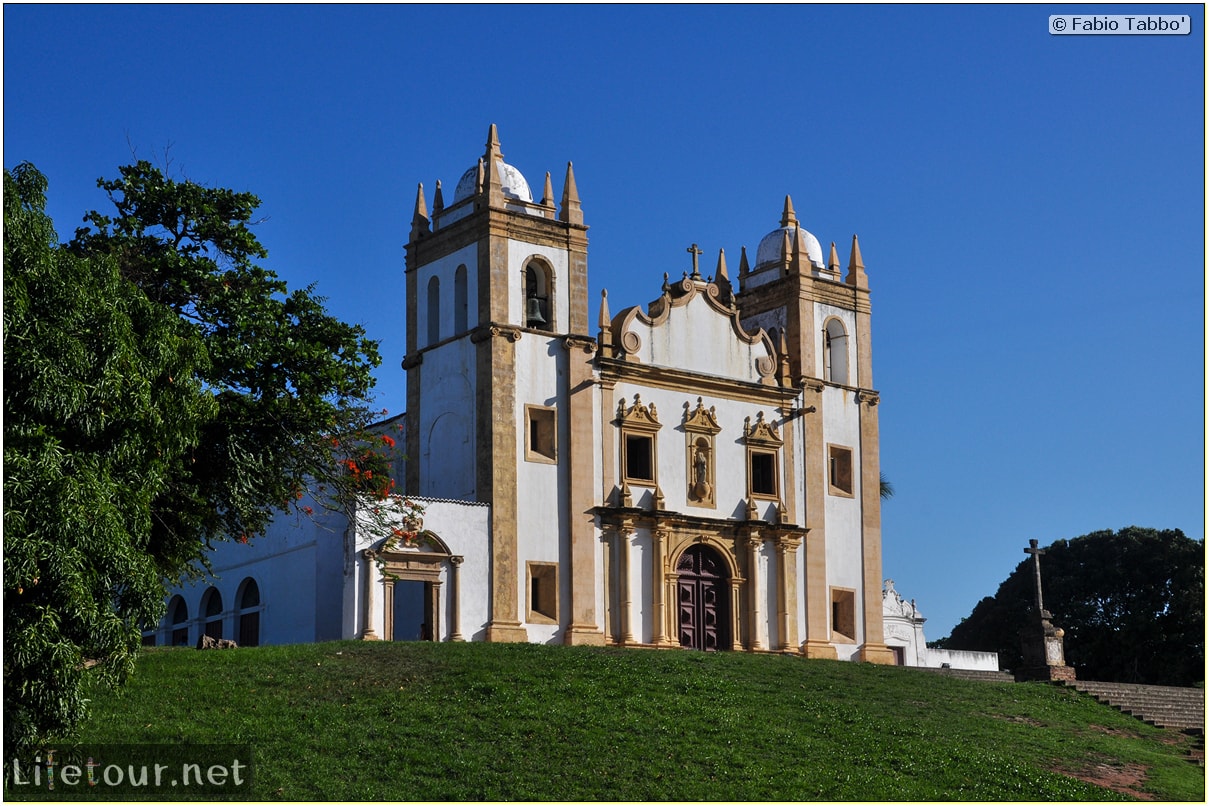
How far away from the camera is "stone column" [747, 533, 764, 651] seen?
36.6m

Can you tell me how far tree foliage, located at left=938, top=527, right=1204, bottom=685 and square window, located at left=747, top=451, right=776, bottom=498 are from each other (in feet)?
56.8

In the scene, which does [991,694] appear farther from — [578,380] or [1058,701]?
[578,380]

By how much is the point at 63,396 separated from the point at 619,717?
34.4 ft

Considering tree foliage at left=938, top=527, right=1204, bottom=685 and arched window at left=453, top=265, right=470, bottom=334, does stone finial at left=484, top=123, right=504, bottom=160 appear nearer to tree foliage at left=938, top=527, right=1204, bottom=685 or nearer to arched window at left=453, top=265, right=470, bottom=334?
arched window at left=453, top=265, right=470, bottom=334

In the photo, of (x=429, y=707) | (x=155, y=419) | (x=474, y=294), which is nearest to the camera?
(x=155, y=419)

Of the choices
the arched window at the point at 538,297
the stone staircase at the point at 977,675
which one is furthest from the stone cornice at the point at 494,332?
the stone staircase at the point at 977,675

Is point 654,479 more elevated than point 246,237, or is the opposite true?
point 246,237

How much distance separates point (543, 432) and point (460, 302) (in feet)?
11.0

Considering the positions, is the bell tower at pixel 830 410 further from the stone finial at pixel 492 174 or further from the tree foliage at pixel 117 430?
the tree foliage at pixel 117 430

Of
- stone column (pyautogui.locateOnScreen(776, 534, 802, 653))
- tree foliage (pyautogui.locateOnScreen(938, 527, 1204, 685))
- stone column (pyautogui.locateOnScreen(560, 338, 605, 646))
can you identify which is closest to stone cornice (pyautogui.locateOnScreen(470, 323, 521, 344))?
stone column (pyautogui.locateOnScreen(560, 338, 605, 646))

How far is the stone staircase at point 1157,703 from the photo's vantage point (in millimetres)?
32469

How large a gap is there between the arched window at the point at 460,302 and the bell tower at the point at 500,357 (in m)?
0.02

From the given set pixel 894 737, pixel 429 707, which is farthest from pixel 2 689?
pixel 894 737

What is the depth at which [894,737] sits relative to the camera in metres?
25.8
